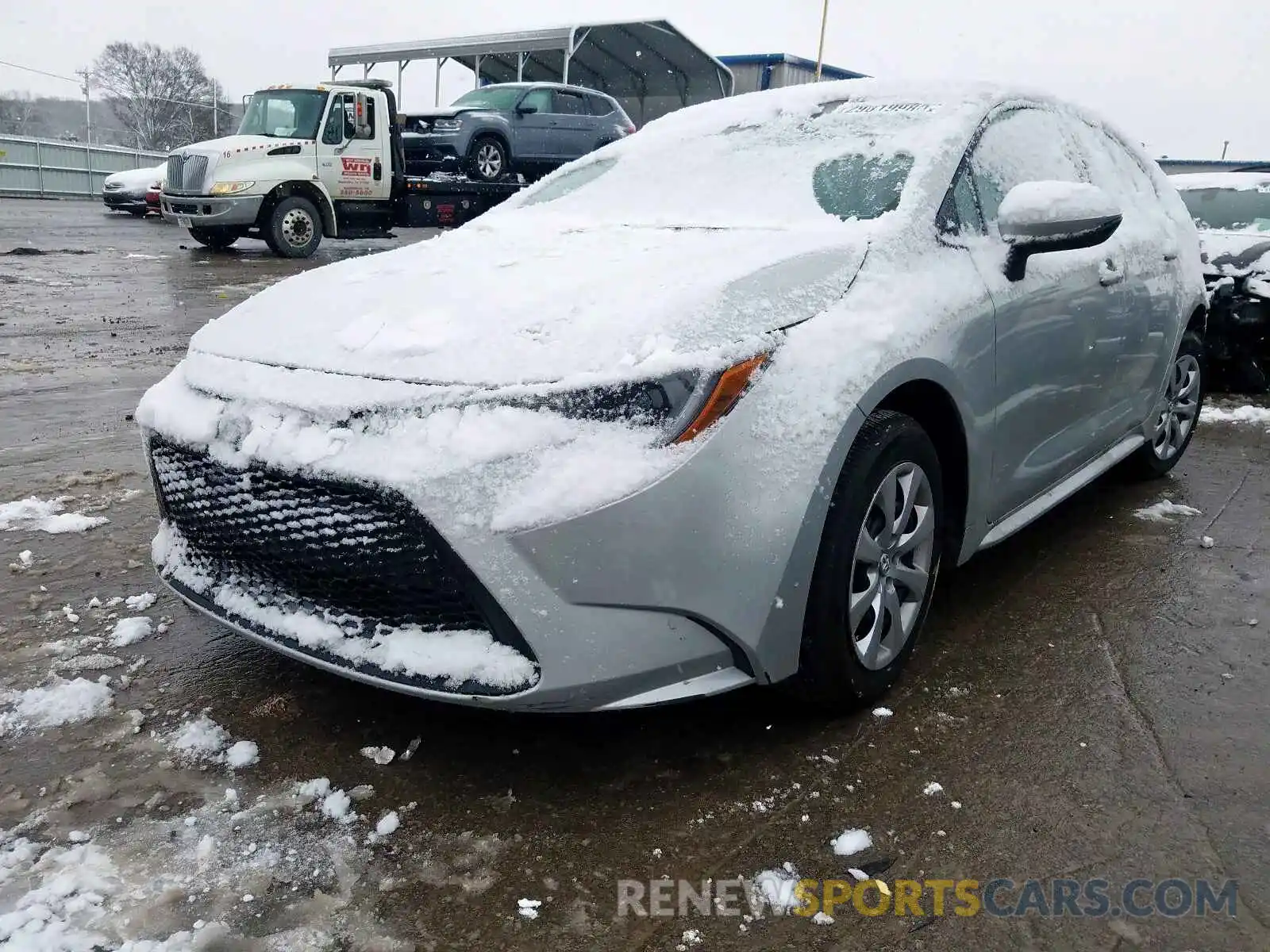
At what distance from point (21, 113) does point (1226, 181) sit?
7029 cm

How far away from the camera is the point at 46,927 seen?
5.55 feet

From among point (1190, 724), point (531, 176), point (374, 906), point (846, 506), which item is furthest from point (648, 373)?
point (531, 176)

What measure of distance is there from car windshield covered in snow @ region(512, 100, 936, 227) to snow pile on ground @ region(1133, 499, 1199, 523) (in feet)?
6.61

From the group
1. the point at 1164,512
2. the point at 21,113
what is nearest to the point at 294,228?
the point at 1164,512

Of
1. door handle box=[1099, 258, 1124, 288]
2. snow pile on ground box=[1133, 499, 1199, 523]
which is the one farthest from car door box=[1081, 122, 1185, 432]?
snow pile on ground box=[1133, 499, 1199, 523]

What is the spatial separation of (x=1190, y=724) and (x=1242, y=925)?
0.76m

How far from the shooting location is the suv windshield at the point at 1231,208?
23.5ft

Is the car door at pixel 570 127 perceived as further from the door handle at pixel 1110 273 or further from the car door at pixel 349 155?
the door handle at pixel 1110 273

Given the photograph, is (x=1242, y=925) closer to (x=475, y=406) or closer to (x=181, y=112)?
(x=475, y=406)

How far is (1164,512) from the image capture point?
4113mm

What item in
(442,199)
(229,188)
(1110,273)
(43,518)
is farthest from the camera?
(442,199)

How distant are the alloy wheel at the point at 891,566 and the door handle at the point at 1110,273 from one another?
126cm

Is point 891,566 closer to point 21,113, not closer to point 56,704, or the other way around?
point 56,704

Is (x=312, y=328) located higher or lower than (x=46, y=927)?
higher
